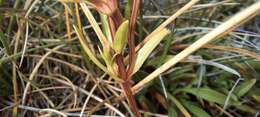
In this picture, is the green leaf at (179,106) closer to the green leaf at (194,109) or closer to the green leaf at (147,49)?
the green leaf at (194,109)

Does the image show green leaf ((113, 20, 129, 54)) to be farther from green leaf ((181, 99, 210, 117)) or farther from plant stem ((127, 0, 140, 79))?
green leaf ((181, 99, 210, 117))

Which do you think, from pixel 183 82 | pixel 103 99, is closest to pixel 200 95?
pixel 183 82

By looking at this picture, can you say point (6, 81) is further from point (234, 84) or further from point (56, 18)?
point (234, 84)

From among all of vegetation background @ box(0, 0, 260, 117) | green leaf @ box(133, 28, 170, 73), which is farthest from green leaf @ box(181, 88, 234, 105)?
green leaf @ box(133, 28, 170, 73)

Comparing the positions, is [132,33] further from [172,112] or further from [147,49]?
[172,112]

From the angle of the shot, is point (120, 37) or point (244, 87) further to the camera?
point (244, 87)

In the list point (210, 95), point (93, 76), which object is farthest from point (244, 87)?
point (93, 76)
